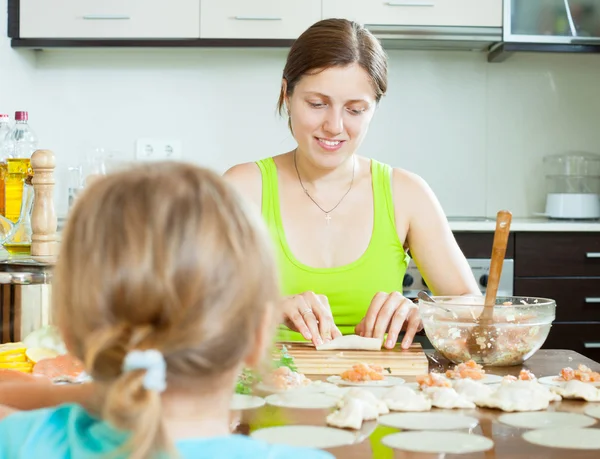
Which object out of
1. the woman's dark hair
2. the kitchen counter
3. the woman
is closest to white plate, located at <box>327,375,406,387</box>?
the woman

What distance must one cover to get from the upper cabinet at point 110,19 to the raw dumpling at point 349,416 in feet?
8.34

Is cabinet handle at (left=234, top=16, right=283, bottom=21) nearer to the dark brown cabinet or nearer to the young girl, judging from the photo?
the dark brown cabinet

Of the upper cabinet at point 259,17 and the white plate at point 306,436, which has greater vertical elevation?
the upper cabinet at point 259,17

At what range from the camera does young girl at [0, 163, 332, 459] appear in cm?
61

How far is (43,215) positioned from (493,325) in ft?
2.89

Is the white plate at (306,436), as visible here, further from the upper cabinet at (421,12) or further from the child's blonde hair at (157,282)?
the upper cabinet at (421,12)

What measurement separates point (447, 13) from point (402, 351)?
2.20 metres

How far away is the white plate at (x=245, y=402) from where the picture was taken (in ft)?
3.63

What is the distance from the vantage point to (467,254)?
3148 mm

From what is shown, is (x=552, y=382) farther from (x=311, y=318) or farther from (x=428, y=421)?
(x=311, y=318)

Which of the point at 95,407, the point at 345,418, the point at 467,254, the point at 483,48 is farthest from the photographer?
the point at 483,48

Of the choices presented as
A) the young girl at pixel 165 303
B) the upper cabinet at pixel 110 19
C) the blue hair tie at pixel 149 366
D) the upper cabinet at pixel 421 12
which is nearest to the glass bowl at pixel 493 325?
the young girl at pixel 165 303

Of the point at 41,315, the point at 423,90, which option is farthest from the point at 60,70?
the point at 41,315

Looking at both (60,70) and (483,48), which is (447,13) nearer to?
(483,48)
